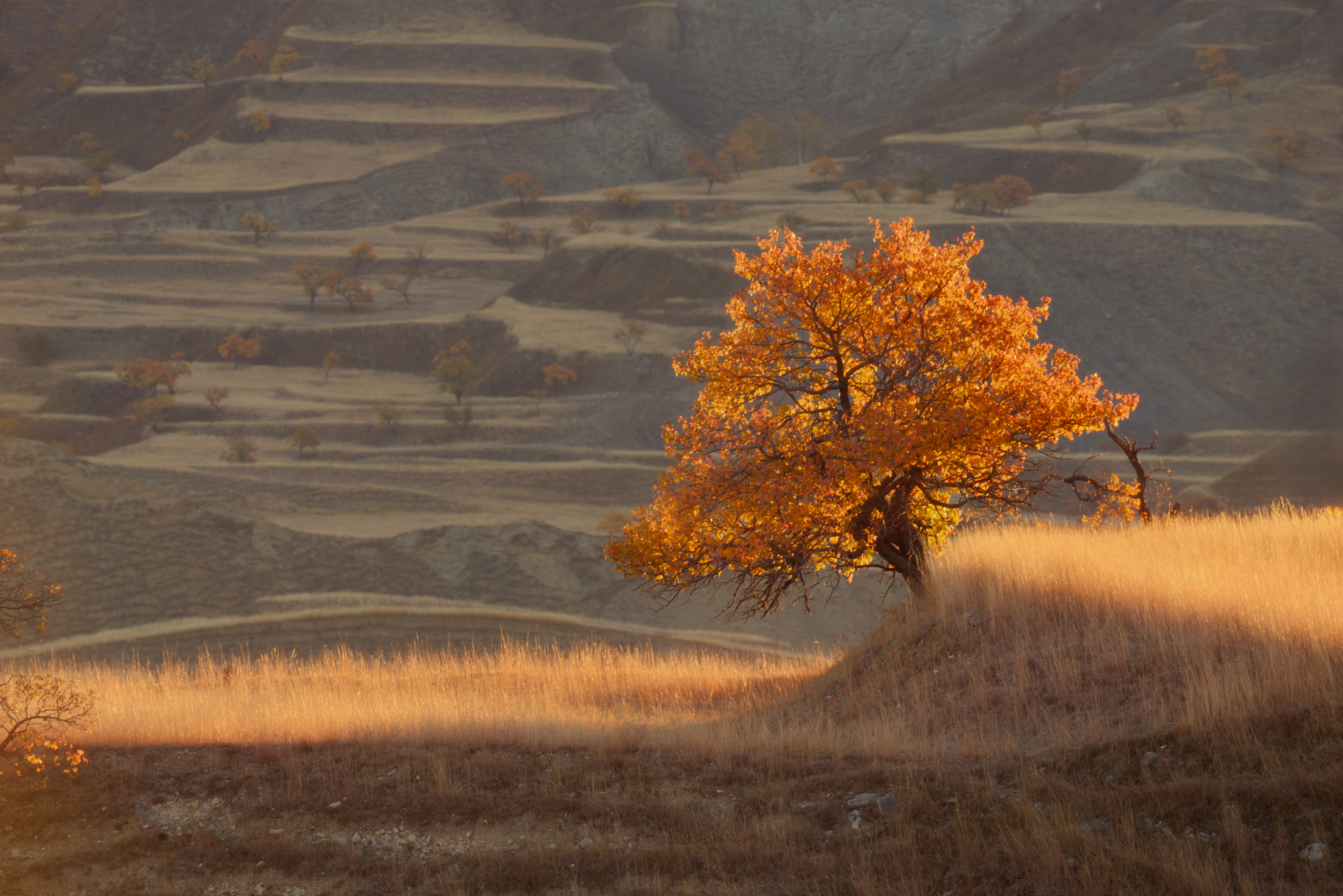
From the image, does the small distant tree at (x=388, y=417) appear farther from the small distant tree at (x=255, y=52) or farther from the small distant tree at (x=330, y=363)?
the small distant tree at (x=255, y=52)

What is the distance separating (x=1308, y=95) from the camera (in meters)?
86.6

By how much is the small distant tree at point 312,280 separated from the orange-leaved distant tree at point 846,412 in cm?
8122

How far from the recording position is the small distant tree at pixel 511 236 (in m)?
106

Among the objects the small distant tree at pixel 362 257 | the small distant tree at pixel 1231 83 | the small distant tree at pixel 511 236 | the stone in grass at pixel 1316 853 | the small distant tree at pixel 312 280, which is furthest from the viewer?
the small distant tree at pixel 511 236

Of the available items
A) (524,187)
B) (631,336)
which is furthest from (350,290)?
(524,187)

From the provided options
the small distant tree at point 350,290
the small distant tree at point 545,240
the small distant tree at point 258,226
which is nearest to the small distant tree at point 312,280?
the small distant tree at point 350,290

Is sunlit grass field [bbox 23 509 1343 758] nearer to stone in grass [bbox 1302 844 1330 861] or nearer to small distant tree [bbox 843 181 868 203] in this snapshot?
stone in grass [bbox 1302 844 1330 861]

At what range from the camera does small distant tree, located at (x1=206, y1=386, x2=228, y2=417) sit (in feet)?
223

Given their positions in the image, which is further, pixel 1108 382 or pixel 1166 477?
pixel 1108 382

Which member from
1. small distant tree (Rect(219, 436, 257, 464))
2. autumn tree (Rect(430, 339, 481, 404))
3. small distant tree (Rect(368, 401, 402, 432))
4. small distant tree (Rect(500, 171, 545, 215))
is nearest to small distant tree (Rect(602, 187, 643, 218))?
small distant tree (Rect(500, 171, 545, 215))

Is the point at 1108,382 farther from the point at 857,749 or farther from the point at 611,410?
the point at 857,749

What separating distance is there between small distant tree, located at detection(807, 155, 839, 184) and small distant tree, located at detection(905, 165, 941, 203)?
42.4 ft

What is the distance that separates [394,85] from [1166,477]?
374 feet

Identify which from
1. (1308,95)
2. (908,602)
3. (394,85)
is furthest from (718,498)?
(394,85)
